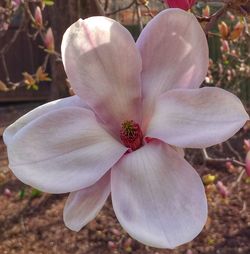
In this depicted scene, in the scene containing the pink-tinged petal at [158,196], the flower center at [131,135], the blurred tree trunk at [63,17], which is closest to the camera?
the pink-tinged petal at [158,196]

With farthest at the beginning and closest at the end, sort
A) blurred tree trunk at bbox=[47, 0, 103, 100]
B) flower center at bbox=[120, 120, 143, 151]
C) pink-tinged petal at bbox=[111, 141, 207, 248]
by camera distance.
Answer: blurred tree trunk at bbox=[47, 0, 103, 100] → flower center at bbox=[120, 120, 143, 151] → pink-tinged petal at bbox=[111, 141, 207, 248]

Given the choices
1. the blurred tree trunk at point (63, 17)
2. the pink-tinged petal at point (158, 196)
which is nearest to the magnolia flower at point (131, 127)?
the pink-tinged petal at point (158, 196)

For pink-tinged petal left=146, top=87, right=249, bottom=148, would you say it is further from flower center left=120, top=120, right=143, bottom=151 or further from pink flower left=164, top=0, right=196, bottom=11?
pink flower left=164, top=0, right=196, bottom=11

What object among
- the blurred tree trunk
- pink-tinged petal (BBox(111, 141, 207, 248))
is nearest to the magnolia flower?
pink-tinged petal (BBox(111, 141, 207, 248))

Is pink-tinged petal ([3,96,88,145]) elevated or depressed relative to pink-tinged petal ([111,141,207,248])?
elevated

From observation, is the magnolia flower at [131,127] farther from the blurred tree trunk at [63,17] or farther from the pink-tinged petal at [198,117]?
the blurred tree trunk at [63,17]

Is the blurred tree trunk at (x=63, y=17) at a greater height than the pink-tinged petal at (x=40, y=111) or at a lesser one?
lesser
